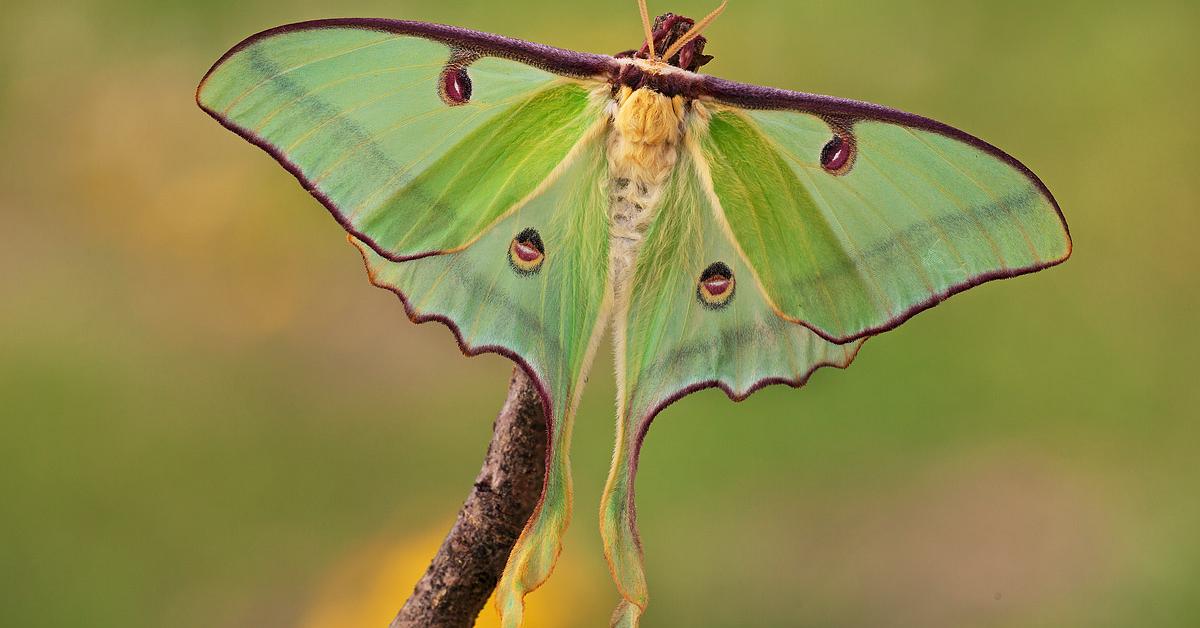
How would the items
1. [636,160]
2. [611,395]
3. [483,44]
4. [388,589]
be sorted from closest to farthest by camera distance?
[483,44], [636,160], [388,589], [611,395]

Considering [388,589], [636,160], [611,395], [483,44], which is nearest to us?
[483,44]

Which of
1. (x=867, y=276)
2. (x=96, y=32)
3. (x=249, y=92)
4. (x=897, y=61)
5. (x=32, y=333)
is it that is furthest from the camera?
(x=96, y=32)

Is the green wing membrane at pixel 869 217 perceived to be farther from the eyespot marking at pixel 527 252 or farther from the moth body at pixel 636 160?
the eyespot marking at pixel 527 252

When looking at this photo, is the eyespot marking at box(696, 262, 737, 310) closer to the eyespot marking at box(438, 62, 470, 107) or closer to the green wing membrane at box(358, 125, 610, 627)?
the green wing membrane at box(358, 125, 610, 627)

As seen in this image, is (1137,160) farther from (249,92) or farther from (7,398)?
(7,398)

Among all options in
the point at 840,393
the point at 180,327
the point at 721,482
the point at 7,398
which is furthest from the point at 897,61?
the point at 7,398

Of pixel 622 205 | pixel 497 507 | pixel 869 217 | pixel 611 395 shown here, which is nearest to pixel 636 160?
pixel 622 205

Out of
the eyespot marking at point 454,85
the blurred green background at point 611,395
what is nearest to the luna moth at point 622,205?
the eyespot marking at point 454,85

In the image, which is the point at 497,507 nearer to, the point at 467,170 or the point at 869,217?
the point at 467,170
